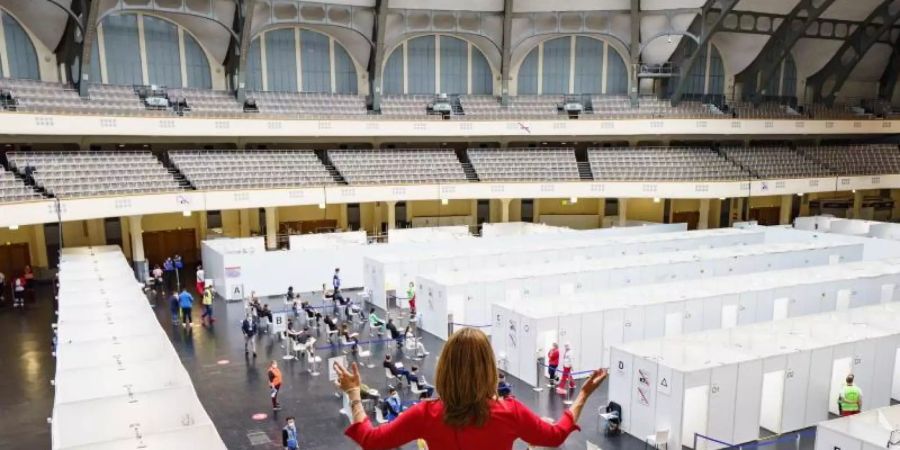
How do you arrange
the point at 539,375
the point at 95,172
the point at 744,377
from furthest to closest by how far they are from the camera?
the point at 95,172, the point at 539,375, the point at 744,377

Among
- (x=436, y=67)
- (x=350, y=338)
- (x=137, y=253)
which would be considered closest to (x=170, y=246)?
(x=137, y=253)

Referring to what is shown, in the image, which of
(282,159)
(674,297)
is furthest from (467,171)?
(674,297)

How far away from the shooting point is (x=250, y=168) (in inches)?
1294

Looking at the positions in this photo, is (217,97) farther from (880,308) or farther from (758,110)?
(758,110)

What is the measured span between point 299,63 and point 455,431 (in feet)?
125

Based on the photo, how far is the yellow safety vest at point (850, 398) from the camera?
12836mm

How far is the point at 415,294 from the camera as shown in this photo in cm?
2269

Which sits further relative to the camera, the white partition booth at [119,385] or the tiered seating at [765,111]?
the tiered seating at [765,111]

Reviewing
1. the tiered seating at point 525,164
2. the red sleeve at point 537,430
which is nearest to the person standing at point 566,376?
the red sleeve at point 537,430

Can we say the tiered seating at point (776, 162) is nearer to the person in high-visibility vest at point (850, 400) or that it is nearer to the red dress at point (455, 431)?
the person in high-visibility vest at point (850, 400)

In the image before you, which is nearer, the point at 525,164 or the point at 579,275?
the point at 579,275

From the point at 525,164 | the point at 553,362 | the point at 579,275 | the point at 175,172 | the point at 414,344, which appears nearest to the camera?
the point at 553,362

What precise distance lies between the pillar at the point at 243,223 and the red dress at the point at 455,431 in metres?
35.1

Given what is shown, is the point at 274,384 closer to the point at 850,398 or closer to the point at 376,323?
the point at 376,323
